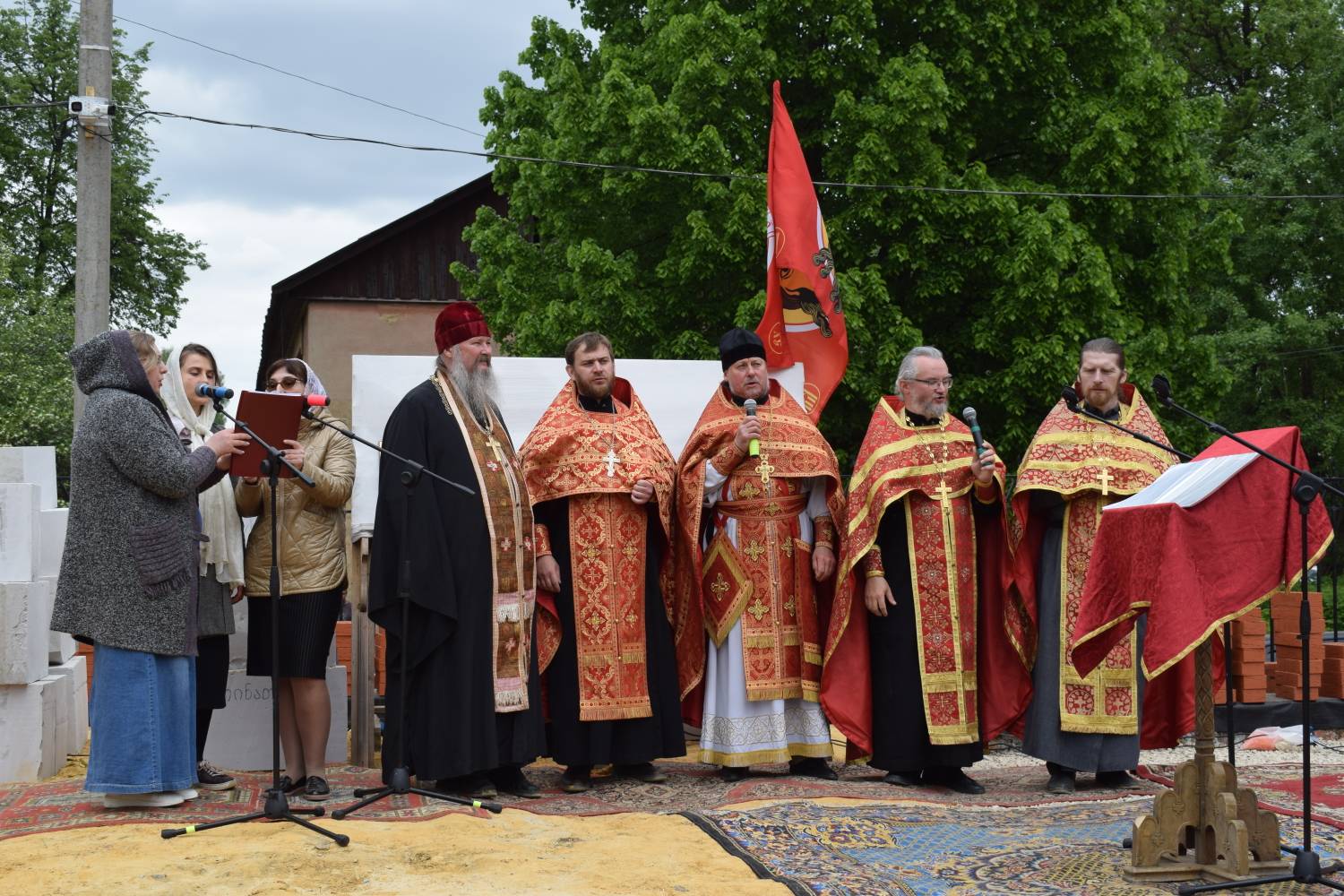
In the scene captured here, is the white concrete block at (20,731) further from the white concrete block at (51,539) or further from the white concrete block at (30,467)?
the white concrete block at (30,467)

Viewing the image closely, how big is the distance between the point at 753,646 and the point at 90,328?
6.23 metres

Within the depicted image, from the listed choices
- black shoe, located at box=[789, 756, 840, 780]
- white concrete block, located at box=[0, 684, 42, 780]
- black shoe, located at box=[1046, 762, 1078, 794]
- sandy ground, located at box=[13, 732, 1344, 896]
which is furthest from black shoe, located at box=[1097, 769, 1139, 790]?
white concrete block, located at box=[0, 684, 42, 780]

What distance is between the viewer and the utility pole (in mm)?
10438

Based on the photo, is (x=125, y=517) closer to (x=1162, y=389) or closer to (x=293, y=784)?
(x=293, y=784)

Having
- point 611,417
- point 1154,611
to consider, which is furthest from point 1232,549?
point 611,417

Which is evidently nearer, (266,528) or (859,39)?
(266,528)

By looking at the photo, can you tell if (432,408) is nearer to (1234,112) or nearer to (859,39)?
(859,39)

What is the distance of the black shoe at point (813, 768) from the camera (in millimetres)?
6883

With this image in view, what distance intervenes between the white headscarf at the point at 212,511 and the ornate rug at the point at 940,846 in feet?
7.64

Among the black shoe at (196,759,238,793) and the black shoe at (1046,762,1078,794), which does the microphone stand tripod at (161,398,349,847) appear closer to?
the black shoe at (196,759,238,793)

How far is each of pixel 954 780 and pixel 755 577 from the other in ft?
4.52

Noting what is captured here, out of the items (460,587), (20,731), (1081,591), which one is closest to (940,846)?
(1081,591)

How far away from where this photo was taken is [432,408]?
249 inches

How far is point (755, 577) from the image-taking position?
6855 mm
